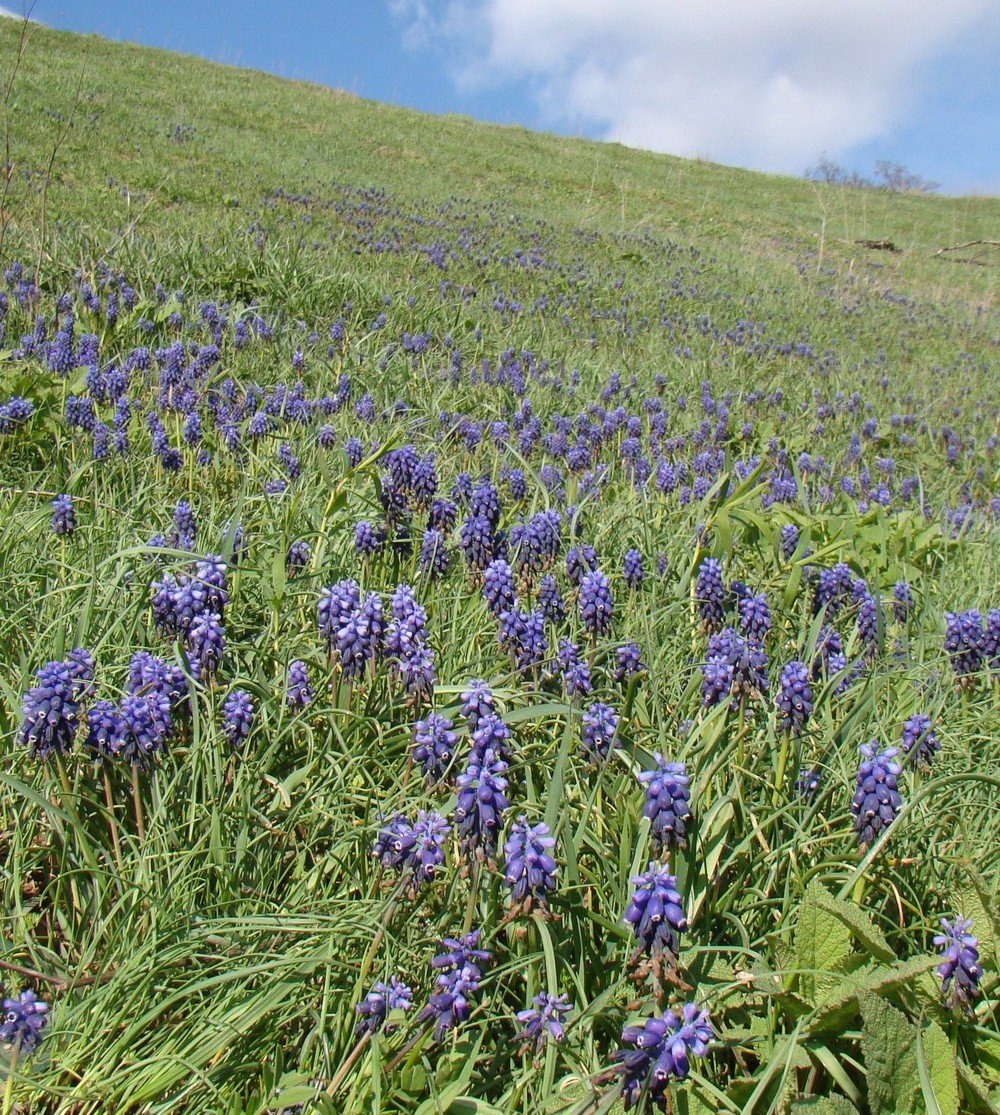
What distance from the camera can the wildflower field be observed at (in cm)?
170

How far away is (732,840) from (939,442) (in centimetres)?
735

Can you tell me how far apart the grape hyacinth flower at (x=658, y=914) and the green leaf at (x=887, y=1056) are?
47cm

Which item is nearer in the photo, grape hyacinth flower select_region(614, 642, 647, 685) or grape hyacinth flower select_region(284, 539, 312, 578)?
grape hyacinth flower select_region(614, 642, 647, 685)

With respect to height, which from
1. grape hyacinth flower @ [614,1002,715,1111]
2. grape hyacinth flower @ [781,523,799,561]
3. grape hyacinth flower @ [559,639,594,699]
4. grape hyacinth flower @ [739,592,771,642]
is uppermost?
grape hyacinth flower @ [781,523,799,561]

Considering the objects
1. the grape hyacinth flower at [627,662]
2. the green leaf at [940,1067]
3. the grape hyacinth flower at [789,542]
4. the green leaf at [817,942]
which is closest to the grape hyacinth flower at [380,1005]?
the green leaf at [817,942]

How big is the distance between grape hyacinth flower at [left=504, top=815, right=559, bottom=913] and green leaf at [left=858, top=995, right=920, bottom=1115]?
67 cm

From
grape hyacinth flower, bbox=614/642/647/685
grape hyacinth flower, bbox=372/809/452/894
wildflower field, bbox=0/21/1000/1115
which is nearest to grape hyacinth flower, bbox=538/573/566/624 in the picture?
wildflower field, bbox=0/21/1000/1115

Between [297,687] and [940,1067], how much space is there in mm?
1681

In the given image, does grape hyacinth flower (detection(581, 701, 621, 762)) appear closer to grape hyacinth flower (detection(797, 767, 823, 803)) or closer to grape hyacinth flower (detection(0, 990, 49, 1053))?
grape hyacinth flower (detection(797, 767, 823, 803))

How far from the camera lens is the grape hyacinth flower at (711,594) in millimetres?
2838

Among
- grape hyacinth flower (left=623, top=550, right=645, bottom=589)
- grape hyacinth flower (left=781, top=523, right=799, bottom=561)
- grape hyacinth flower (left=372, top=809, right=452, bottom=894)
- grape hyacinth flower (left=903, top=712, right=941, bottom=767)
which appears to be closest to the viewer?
grape hyacinth flower (left=372, top=809, right=452, bottom=894)

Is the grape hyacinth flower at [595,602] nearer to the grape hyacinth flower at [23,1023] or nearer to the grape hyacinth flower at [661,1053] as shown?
the grape hyacinth flower at [661,1053]

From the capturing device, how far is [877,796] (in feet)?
6.11

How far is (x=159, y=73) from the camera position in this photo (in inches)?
959
